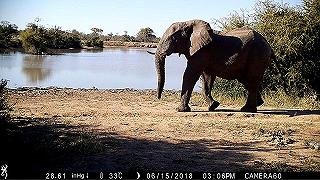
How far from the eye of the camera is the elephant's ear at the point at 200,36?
10555mm

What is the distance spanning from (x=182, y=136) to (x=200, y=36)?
3614 mm

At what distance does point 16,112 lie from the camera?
32.4 feet

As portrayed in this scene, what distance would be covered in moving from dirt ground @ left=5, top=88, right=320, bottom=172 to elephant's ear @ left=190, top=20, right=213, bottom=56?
5.74 feet

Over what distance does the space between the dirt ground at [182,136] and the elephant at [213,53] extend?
0.84m

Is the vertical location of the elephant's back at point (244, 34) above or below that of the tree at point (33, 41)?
above

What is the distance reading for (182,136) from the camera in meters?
7.95

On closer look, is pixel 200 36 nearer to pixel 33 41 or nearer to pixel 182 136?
pixel 182 136

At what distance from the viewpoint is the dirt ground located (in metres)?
6.09

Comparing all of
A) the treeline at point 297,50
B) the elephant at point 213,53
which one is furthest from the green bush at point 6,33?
the treeline at point 297,50

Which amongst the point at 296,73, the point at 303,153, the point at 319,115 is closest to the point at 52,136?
the point at 303,153

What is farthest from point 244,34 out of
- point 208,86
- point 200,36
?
point 208,86

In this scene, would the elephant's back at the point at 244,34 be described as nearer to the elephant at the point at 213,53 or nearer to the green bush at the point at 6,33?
the elephant at the point at 213,53

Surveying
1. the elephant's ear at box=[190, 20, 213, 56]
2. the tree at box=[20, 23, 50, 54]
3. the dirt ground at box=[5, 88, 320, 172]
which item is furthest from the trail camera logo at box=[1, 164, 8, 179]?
the tree at box=[20, 23, 50, 54]

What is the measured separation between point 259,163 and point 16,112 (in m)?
6.28
